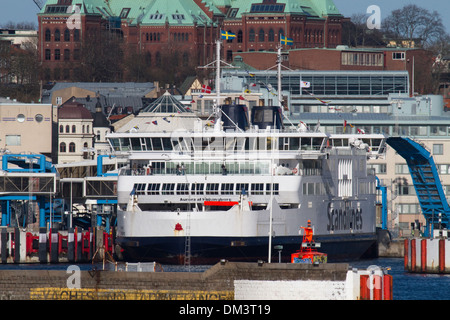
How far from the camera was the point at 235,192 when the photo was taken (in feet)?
298

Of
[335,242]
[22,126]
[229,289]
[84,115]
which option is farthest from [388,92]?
[229,289]

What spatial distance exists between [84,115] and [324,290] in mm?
107629

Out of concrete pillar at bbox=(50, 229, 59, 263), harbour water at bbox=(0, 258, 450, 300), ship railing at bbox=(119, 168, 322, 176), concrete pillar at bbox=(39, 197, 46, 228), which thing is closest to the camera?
harbour water at bbox=(0, 258, 450, 300)

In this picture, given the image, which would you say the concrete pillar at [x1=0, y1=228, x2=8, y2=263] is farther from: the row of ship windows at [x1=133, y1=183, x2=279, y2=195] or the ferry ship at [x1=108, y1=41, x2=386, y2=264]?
the row of ship windows at [x1=133, y1=183, x2=279, y2=195]

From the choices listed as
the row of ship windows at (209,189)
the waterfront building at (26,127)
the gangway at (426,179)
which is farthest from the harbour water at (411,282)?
the waterfront building at (26,127)

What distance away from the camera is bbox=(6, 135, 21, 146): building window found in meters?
149

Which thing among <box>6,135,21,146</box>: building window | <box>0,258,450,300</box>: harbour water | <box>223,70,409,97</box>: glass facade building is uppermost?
<box>223,70,409,97</box>: glass facade building

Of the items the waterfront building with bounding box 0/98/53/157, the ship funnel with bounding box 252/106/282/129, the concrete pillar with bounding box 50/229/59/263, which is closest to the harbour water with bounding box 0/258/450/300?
the concrete pillar with bounding box 50/229/59/263

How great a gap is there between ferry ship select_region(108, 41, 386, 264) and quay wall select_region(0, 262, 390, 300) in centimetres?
2272

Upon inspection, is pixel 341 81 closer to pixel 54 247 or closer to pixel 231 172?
pixel 54 247

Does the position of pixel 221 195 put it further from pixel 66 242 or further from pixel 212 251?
pixel 66 242

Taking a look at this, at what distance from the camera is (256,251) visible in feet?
294

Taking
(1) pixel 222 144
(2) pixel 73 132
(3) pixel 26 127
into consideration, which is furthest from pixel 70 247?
(2) pixel 73 132

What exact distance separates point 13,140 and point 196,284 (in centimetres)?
8917
